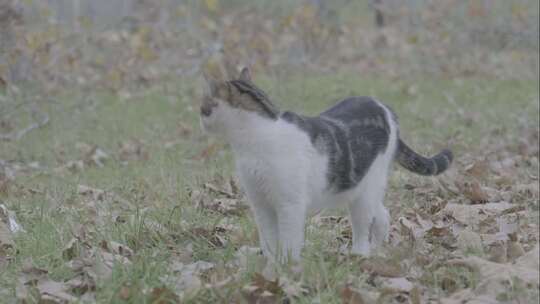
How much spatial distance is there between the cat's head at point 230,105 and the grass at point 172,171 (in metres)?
0.60

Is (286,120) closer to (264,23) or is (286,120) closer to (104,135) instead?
(104,135)

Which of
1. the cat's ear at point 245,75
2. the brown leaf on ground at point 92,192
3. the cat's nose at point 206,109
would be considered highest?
the cat's ear at point 245,75

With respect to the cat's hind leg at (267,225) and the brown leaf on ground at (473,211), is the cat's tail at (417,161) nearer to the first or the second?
the brown leaf on ground at (473,211)

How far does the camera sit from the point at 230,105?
3.54m

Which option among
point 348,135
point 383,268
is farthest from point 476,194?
point 383,268

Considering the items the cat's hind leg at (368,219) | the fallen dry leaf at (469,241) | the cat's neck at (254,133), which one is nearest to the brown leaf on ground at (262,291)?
the cat's neck at (254,133)

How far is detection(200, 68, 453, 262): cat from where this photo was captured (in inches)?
140

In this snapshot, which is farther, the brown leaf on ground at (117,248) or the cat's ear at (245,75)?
the brown leaf on ground at (117,248)

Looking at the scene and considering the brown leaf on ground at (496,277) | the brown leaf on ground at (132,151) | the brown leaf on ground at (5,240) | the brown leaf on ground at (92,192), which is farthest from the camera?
the brown leaf on ground at (132,151)

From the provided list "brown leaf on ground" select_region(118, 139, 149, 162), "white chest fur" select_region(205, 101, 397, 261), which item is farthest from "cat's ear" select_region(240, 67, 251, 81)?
"brown leaf on ground" select_region(118, 139, 149, 162)

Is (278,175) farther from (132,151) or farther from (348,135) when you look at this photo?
(132,151)

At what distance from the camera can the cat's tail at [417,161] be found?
4.48 meters

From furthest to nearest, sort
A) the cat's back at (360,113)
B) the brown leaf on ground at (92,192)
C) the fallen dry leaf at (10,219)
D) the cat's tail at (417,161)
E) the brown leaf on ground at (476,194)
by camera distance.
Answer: the brown leaf on ground at (92,192)
the brown leaf on ground at (476,194)
the fallen dry leaf at (10,219)
the cat's tail at (417,161)
the cat's back at (360,113)

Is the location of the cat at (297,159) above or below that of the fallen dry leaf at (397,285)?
above
